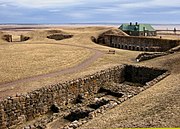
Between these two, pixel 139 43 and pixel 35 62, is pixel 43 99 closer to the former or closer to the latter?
pixel 35 62

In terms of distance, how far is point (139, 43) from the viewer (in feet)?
129

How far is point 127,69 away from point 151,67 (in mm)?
2369

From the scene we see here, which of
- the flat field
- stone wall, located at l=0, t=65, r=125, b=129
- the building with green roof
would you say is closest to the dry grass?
the flat field

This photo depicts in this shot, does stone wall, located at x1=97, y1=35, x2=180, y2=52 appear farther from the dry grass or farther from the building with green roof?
the dry grass

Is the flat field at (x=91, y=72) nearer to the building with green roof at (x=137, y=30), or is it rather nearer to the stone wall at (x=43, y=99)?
the stone wall at (x=43, y=99)

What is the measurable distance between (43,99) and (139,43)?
26.0 meters

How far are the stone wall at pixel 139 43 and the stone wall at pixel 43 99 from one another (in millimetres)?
17412

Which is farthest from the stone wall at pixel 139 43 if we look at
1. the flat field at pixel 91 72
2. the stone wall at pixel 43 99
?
the stone wall at pixel 43 99

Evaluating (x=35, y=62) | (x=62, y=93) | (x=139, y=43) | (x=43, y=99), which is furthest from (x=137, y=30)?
(x=43, y=99)

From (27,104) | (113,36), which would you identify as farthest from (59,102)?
(113,36)

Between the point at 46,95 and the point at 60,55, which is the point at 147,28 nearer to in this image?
the point at 60,55

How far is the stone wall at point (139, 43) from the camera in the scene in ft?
116

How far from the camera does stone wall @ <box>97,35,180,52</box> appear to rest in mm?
35403

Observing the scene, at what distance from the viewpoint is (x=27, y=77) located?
18.8 metres
